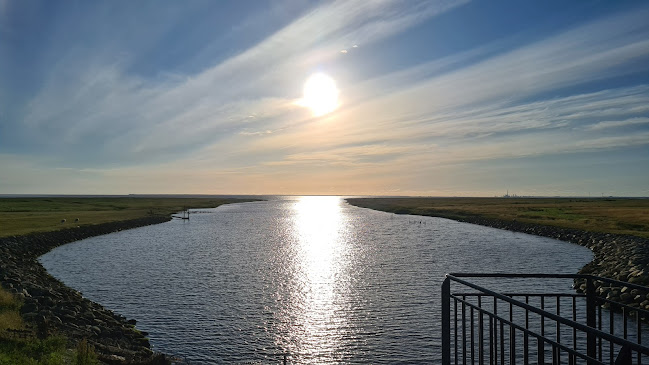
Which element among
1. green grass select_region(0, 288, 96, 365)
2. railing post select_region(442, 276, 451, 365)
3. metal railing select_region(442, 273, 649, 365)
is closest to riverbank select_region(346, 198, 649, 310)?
metal railing select_region(442, 273, 649, 365)

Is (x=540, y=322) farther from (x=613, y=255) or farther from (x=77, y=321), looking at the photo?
(x=613, y=255)

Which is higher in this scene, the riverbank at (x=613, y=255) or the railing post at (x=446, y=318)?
the railing post at (x=446, y=318)

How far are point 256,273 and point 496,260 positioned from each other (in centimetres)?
2389

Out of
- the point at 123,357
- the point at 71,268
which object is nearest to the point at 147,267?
the point at 71,268

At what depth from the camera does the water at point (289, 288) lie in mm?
20562

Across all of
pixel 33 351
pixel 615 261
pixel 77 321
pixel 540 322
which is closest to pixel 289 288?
pixel 77 321

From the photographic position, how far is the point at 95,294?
30.6m

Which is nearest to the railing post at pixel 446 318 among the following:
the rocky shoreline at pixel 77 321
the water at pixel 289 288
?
the water at pixel 289 288

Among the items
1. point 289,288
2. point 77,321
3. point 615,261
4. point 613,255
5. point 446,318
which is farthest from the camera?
point 613,255

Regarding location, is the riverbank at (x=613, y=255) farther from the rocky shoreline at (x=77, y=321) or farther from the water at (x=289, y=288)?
the rocky shoreline at (x=77, y=321)

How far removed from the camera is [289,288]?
33.6 m

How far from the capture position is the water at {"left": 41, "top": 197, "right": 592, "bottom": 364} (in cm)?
2056

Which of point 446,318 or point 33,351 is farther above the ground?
point 446,318

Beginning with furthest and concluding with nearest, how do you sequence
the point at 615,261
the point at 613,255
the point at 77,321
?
the point at 613,255
the point at 615,261
the point at 77,321
